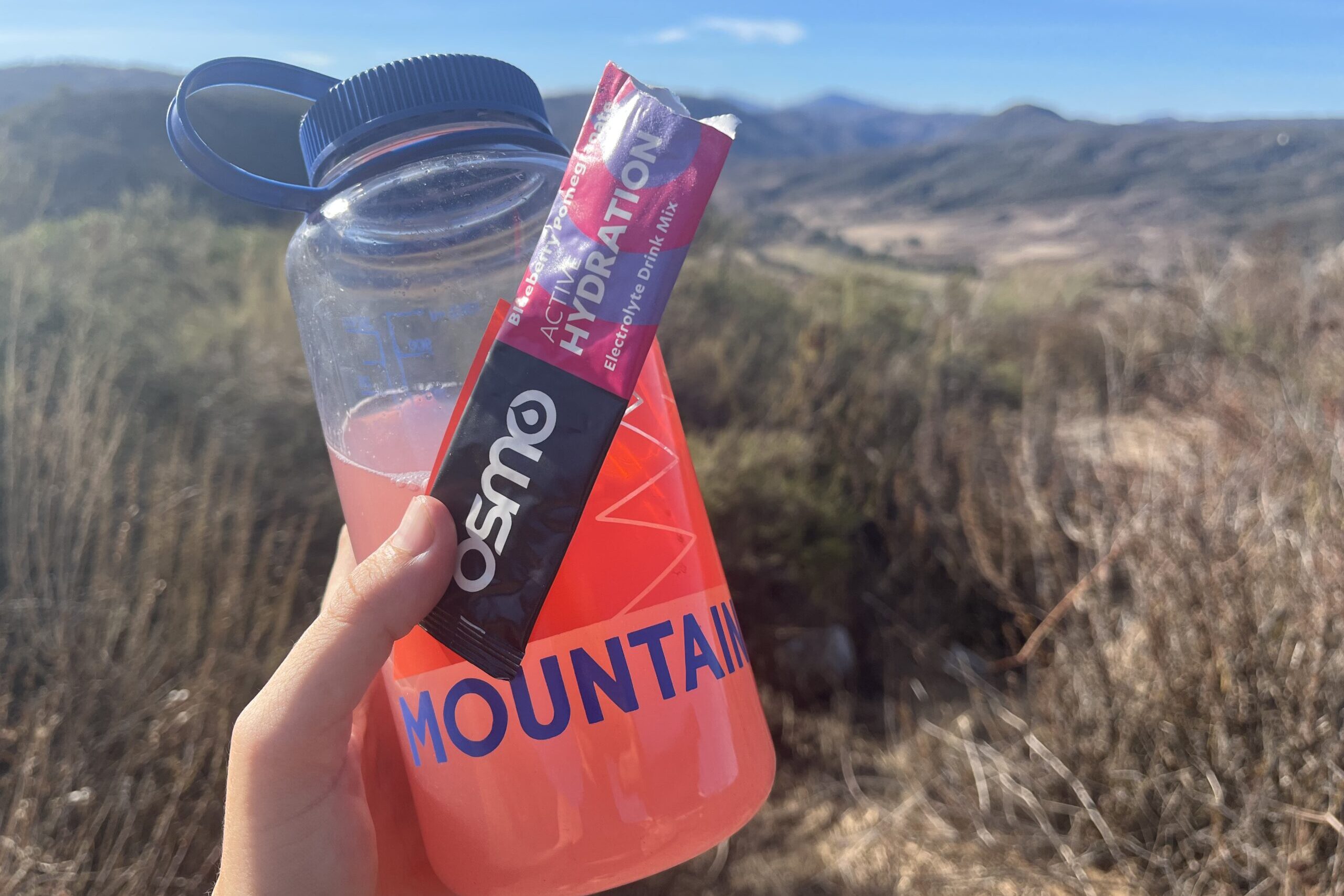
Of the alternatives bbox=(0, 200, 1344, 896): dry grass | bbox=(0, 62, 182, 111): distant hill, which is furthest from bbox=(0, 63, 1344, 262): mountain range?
bbox=(0, 200, 1344, 896): dry grass

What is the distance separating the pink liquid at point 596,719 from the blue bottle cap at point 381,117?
0.94 ft

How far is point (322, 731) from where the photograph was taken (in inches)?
37.9

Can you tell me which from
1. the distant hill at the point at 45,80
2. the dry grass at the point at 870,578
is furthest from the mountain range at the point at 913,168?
the dry grass at the point at 870,578

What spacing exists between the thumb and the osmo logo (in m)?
0.03

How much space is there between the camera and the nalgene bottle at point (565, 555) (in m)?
0.91

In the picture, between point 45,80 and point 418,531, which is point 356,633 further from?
point 45,80

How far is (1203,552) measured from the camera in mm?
2596

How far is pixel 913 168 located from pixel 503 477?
17.2m

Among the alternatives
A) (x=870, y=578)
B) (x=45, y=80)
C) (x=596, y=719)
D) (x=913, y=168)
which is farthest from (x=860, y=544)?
(x=913, y=168)

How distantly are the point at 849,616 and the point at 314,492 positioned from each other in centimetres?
291

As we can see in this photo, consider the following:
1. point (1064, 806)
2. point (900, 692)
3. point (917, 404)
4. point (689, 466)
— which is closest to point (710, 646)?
point (689, 466)

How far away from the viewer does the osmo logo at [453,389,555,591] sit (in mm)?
834

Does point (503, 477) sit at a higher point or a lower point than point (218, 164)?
lower

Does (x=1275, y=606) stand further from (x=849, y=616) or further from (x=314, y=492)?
(x=314, y=492)
